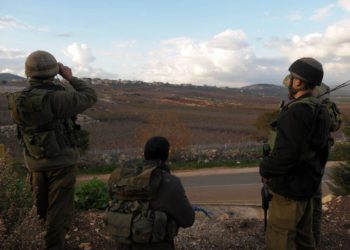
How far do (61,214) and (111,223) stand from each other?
3.48 ft

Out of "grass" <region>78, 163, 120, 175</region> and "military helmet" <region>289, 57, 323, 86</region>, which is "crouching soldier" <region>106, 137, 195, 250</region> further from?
"grass" <region>78, 163, 120, 175</region>

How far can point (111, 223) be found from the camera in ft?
10.1

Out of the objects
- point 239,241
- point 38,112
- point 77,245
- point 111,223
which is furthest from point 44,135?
point 239,241

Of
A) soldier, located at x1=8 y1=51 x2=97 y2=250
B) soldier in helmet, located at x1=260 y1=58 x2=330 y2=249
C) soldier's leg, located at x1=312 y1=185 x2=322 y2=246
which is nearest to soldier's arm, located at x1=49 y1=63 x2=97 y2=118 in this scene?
soldier, located at x1=8 y1=51 x2=97 y2=250

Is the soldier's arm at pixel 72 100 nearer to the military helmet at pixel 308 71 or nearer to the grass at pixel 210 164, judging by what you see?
the military helmet at pixel 308 71

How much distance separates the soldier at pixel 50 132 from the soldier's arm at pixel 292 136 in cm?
165

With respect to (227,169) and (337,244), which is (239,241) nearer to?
(337,244)

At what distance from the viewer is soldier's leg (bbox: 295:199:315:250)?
3687 mm

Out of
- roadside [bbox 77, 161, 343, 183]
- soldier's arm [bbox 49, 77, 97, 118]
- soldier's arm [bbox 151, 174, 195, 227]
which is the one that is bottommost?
roadside [bbox 77, 161, 343, 183]

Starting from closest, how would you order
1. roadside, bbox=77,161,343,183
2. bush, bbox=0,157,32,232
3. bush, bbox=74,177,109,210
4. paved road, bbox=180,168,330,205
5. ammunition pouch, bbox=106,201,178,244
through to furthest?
ammunition pouch, bbox=106,201,178,244
bush, bbox=0,157,32,232
bush, bbox=74,177,109,210
paved road, bbox=180,168,330,205
roadside, bbox=77,161,343,183

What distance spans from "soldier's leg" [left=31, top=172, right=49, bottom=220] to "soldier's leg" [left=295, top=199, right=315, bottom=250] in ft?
7.40

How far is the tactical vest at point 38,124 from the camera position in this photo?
369 centimetres

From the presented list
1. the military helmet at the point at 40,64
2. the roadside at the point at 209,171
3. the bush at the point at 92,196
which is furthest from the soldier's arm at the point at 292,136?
the roadside at the point at 209,171

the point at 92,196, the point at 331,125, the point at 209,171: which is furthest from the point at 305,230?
the point at 209,171
